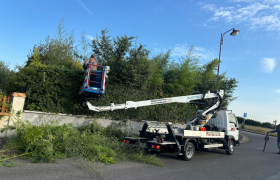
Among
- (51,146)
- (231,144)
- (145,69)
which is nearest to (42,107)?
(51,146)

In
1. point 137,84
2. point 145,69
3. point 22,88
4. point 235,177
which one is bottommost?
point 235,177

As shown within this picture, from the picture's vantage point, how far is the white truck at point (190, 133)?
23.2 ft

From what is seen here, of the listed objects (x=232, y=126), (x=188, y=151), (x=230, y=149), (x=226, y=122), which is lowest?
(x=230, y=149)

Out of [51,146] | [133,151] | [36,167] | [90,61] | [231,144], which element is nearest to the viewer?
[36,167]

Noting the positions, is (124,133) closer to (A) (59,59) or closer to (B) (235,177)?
(B) (235,177)

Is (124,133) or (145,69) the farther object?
(145,69)

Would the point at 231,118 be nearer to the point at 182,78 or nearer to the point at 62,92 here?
the point at 182,78

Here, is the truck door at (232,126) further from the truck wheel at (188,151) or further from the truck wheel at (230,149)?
the truck wheel at (188,151)

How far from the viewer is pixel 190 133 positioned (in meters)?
7.32

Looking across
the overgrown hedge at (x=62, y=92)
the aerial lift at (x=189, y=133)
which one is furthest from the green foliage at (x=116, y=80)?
the aerial lift at (x=189, y=133)

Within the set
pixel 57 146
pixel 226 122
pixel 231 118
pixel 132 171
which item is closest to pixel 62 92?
pixel 57 146

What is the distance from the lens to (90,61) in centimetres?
863

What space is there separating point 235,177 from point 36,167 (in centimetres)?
561

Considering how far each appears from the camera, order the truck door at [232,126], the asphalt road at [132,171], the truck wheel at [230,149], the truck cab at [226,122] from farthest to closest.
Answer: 1. the truck door at [232,126]
2. the truck cab at [226,122]
3. the truck wheel at [230,149]
4. the asphalt road at [132,171]
